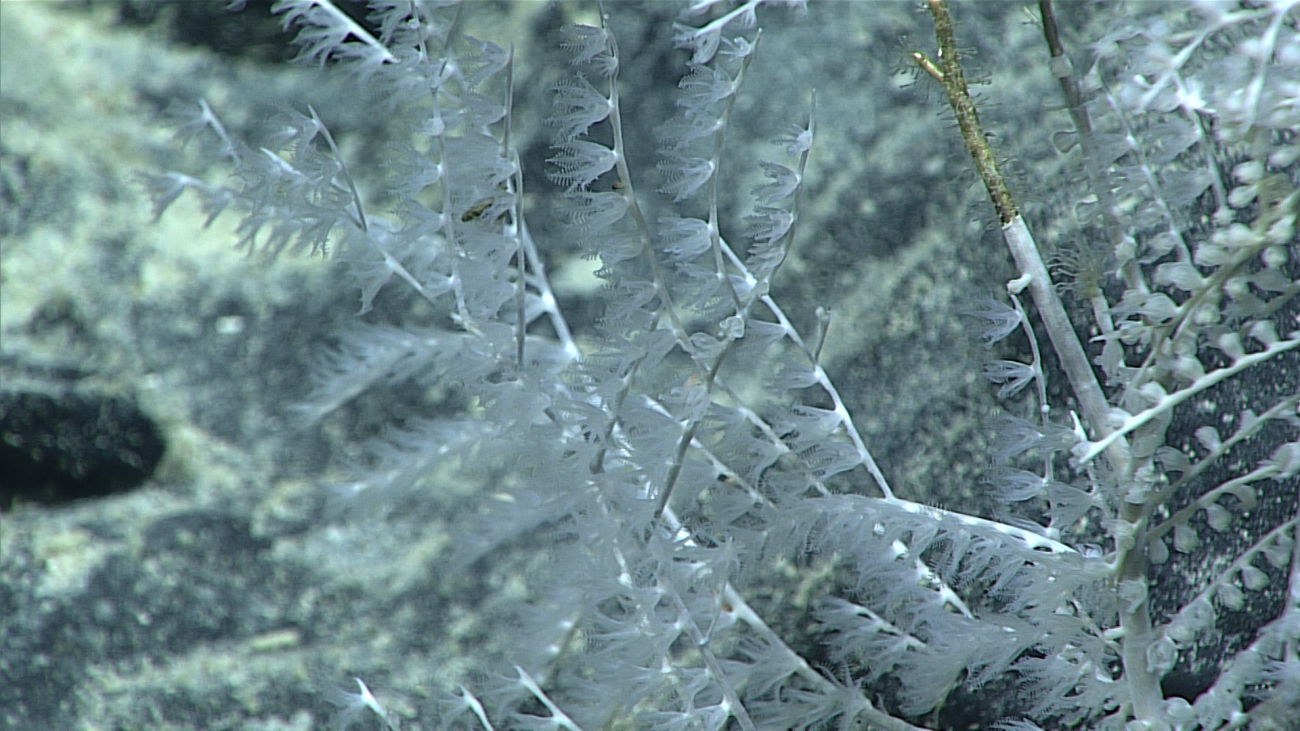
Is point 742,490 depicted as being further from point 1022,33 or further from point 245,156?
point 1022,33

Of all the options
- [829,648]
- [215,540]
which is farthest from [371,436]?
[829,648]

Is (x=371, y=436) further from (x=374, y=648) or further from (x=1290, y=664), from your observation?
(x=1290, y=664)

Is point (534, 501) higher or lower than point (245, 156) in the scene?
lower

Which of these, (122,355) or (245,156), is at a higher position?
(245,156)

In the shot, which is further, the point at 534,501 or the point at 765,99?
the point at 765,99

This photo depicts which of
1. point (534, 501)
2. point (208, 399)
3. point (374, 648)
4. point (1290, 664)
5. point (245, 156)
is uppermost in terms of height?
point (245, 156)

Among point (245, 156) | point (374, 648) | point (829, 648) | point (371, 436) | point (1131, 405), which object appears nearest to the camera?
point (1131, 405)

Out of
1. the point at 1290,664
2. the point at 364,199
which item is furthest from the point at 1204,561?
the point at 364,199

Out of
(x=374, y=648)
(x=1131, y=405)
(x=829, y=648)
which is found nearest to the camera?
(x=1131, y=405)

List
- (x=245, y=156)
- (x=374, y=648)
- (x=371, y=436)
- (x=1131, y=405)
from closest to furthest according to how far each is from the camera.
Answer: (x=1131, y=405), (x=245, y=156), (x=374, y=648), (x=371, y=436)
